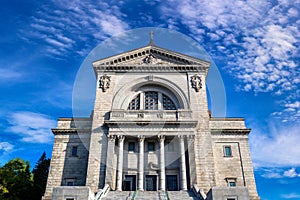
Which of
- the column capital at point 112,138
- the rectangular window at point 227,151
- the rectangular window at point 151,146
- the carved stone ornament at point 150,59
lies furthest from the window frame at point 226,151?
the carved stone ornament at point 150,59

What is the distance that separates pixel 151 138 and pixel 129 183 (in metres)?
5.25

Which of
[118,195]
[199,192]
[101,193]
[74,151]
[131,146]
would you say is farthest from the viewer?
[74,151]

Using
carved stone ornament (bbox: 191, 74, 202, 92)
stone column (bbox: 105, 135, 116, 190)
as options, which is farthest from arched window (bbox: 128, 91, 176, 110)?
stone column (bbox: 105, 135, 116, 190)

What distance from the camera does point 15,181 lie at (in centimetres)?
3491

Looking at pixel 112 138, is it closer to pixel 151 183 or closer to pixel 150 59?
pixel 151 183

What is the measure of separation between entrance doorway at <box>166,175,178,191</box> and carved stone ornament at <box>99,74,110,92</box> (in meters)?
12.5

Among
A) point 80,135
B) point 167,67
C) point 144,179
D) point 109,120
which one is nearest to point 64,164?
point 80,135

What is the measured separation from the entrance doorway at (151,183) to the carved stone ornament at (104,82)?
37.4 ft

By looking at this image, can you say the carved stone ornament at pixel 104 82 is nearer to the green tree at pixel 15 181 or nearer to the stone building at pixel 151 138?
the stone building at pixel 151 138

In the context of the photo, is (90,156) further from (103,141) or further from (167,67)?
(167,67)

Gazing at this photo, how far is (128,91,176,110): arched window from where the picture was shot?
32.5 meters

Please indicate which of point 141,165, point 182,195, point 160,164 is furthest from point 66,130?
point 182,195

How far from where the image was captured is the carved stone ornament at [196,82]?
32734 millimetres

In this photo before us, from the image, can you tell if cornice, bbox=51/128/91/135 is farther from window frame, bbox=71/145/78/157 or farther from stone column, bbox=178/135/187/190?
stone column, bbox=178/135/187/190
